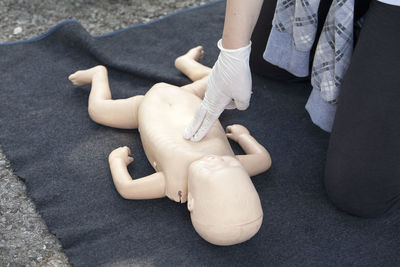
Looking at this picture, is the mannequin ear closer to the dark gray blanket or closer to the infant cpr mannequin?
the infant cpr mannequin

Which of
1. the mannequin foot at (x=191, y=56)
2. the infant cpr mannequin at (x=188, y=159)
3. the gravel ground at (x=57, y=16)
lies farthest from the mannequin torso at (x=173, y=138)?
the gravel ground at (x=57, y=16)

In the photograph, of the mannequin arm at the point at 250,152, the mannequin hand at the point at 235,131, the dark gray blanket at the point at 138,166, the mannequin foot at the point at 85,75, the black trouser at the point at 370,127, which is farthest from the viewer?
the mannequin foot at the point at 85,75

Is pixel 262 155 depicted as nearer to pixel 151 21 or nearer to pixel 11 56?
pixel 151 21

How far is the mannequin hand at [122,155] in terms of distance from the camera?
4.72ft

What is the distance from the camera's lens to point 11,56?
6.22 ft

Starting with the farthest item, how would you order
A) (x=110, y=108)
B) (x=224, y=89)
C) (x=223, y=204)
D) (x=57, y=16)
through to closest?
1. (x=57, y=16)
2. (x=110, y=108)
3. (x=224, y=89)
4. (x=223, y=204)

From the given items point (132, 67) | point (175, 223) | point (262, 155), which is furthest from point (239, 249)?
point (132, 67)

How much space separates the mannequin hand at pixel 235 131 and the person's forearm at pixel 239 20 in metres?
0.38

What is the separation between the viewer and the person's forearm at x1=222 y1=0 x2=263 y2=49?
3.91ft

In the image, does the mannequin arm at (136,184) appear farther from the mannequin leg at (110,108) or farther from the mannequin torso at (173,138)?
the mannequin leg at (110,108)

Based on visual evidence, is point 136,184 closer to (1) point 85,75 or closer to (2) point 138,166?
(2) point 138,166

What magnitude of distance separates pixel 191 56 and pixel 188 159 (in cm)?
63

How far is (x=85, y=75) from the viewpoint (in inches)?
67.4

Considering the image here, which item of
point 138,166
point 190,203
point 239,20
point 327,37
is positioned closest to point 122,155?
point 138,166
